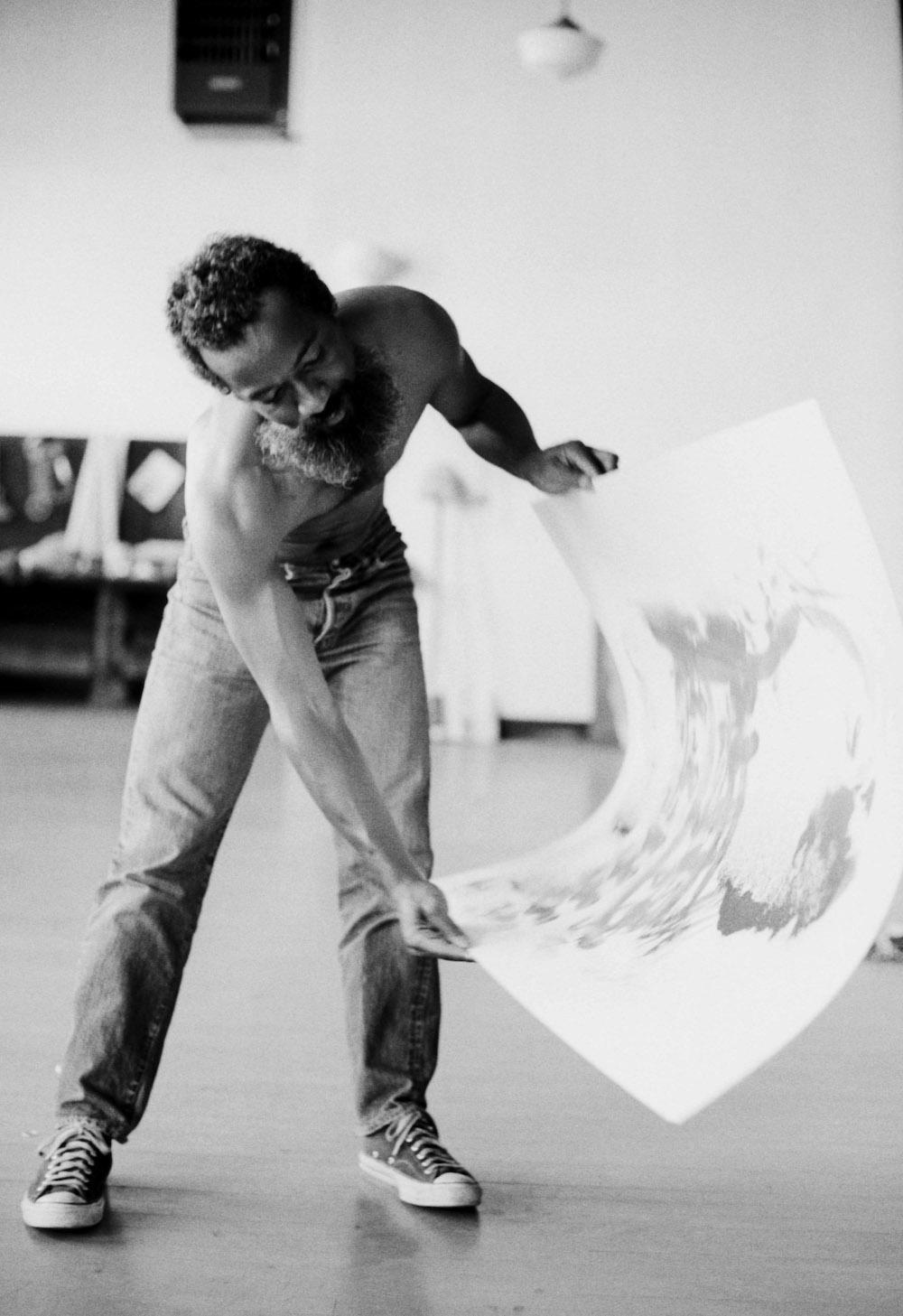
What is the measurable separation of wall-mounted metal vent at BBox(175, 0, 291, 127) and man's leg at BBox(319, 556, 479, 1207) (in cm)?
592

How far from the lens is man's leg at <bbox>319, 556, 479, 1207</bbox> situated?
171cm

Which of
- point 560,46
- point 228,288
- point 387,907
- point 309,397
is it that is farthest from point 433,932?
point 560,46

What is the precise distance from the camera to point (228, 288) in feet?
4.58

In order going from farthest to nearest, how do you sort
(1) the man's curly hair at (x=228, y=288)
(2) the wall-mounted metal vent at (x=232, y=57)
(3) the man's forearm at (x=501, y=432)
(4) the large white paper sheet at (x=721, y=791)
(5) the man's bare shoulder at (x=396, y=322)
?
(2) the wall-mounted metal vent at (x=232, y=57) < (3) the man's forearm at (x=501, y=432) < (5) the man's bare shoulder at (x=396, y=322) < (1) the man's curly hair at (x=228, y=288) < (4) the large white paper sheet at (x=721, y=791)

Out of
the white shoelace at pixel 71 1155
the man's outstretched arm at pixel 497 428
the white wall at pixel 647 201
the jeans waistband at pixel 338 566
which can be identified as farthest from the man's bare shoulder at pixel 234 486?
the white wall at pixel 647 201

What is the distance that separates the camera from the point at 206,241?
1460 millimetres

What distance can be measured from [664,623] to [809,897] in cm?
46

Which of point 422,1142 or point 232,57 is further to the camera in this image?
point 232,57

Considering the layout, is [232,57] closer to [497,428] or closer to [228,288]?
[497,428]

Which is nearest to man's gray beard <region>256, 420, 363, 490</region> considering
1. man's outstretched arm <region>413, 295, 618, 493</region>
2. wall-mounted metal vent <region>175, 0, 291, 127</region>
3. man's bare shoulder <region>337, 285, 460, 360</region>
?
man's bare shoulder <region>337, 285, 460, 360</region>

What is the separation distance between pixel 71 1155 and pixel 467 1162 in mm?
462

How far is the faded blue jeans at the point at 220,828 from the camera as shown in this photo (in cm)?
164

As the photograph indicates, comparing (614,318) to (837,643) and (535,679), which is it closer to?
(535,679)

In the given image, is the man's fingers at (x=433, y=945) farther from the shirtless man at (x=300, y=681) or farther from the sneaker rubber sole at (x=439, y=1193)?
the sneaker rubber sole at (x=439, y=1193)
